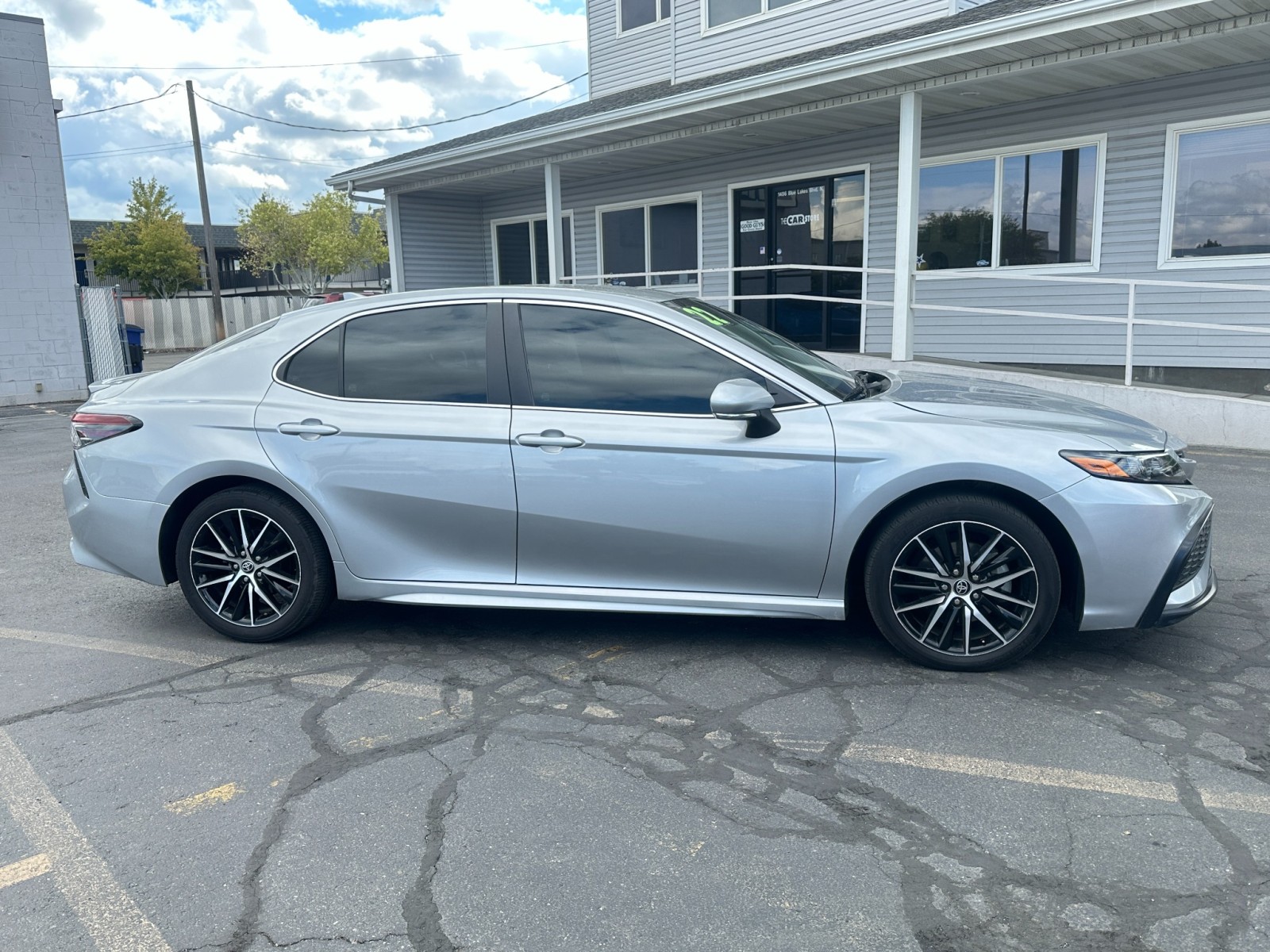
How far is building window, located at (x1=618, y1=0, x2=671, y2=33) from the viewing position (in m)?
16.5

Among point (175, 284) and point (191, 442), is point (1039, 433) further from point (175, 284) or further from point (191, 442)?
point (175, 284)

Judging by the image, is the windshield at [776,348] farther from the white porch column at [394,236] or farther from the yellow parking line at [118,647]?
the white porch column at [394,236]

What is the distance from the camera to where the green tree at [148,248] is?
1941 inches

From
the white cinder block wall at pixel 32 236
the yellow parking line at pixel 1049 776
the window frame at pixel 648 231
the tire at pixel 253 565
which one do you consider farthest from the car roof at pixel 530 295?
the white cinder block wall at pixel 32 236

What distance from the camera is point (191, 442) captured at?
4.61m

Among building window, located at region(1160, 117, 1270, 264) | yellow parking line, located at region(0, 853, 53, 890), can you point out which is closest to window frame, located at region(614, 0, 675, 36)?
building window, located at region(1160, 117, 1270, 264)

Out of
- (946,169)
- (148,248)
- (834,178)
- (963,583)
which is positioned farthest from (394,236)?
(148,248)

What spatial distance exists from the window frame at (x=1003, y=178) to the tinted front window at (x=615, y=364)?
25.0ft

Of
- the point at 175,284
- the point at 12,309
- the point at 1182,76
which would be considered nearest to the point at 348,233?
the point at 175,284

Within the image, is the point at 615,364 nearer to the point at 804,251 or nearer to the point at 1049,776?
the point at 1049,776

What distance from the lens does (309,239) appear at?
54719mm

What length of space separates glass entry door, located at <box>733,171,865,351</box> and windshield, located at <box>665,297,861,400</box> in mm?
8648

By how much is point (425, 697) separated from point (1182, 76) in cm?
1053

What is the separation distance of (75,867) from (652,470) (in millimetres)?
2427
